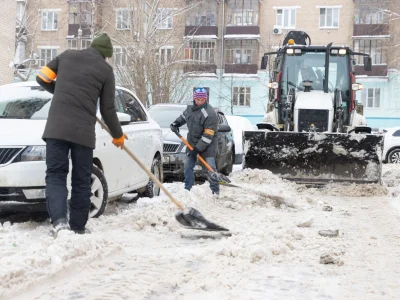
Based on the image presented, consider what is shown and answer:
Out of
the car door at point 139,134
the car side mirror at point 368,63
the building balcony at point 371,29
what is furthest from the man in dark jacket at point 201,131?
the building balcony at point 371,29

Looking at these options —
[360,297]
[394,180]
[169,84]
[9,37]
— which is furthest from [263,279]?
[9,37]

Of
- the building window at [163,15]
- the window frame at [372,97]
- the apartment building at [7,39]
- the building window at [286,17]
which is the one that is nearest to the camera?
the apartment building at [7,39]

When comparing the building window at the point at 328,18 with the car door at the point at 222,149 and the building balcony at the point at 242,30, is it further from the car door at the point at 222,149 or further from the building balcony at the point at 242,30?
the car door at the point at 222,149

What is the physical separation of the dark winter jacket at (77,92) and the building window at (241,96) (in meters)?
40.6

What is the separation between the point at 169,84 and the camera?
86.9ft

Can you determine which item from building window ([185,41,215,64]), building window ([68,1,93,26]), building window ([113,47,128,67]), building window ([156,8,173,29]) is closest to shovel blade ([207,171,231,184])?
building window ([113,47,128,67])

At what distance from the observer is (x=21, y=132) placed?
20.5 ft

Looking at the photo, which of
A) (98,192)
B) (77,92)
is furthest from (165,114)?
(77,92)

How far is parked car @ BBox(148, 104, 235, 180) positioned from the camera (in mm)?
11359

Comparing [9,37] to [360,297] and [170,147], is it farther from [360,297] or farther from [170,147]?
[360,297]

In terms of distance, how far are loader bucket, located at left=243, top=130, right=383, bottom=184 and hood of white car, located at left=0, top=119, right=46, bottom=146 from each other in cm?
551

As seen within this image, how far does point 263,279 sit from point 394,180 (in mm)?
10039

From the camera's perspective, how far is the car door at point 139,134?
8.01 meters

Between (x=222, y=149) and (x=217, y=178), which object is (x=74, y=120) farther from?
(x=222, y=149)
